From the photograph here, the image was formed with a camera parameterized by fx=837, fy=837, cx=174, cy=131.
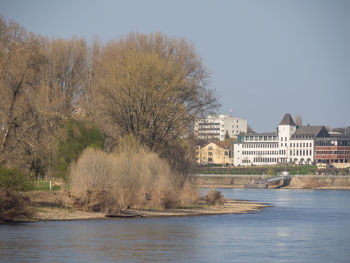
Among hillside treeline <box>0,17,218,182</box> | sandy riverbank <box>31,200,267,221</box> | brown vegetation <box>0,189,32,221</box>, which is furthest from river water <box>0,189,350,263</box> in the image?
hillside treeline <box>0,17,218,182</box>

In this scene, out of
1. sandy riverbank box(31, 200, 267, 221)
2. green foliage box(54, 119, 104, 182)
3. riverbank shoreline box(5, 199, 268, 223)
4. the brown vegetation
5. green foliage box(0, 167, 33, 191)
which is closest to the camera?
the brown vegetation

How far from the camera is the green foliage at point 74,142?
2741 inches

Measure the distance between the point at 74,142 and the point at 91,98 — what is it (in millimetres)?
12376

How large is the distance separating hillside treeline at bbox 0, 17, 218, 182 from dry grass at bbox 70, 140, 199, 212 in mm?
5041

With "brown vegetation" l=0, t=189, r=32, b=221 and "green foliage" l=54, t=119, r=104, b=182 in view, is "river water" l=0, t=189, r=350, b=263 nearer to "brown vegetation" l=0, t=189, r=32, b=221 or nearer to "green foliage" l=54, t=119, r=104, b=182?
"brown vegetation" l=0, t=189, r=32, b=221

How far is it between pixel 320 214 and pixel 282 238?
85.7 feet

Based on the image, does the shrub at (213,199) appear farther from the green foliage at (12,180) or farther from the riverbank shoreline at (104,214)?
the green foliage at (12,180)

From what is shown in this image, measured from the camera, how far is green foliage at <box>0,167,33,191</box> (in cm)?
5247

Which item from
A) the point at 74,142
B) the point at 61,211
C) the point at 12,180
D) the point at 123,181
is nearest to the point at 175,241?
the point at 12,180

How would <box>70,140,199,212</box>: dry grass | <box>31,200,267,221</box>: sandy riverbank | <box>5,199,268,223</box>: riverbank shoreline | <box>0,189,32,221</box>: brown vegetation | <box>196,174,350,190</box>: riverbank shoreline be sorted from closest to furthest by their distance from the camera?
<box>0,189,32,221</box>: brown vegetation → <box>5,199,268,223</box>: riverbank shoreline → <box>31,200,267,221</box>: sandy riverbank → <box>70,140,199,212</box>: dry grass → <box>196,174,350,190</box>: riverbank shoreline

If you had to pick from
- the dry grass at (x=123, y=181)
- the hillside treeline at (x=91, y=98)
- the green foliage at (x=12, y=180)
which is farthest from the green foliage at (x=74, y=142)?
the green foliage at (x=12, y=180)

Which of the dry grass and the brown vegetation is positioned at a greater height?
the dry grass

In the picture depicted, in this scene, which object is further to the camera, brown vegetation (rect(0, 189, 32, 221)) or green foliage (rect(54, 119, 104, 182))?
green foliage (rect(54, 119, 104, 182))

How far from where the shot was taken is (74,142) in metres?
71.8
